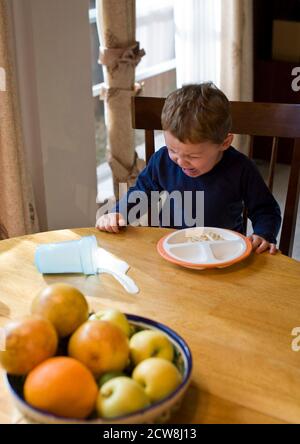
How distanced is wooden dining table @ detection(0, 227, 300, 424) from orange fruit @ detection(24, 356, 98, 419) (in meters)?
0.11

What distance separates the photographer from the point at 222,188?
1.72 m

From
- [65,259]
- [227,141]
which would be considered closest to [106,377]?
[65,259]

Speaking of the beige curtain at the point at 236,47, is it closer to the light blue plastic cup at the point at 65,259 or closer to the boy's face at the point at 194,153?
the boy's face at the point at 194,153

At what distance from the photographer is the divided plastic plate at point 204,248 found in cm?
Result: 132

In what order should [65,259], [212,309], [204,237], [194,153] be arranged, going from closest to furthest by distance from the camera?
[212,309] → [65,259] → [204,237] → [194,153]

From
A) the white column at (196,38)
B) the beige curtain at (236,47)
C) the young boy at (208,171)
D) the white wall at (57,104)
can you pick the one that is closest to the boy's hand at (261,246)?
the young boy at (208,171)

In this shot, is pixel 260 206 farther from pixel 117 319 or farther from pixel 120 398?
pixel 120 398

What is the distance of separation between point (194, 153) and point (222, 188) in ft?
0.70

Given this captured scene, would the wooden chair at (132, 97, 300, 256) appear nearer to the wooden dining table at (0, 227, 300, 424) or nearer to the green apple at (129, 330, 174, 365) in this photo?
the wooden dining table at (0, 227, 300, 424)

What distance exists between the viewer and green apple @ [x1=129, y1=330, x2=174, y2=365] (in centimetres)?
89

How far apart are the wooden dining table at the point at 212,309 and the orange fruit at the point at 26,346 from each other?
10 cm

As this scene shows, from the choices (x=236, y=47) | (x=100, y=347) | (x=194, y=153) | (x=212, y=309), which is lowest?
(x=212, y=309)

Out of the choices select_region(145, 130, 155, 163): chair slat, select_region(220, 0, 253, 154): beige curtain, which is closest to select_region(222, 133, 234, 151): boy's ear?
select_region(145, 130, 155, 163): chair slat
